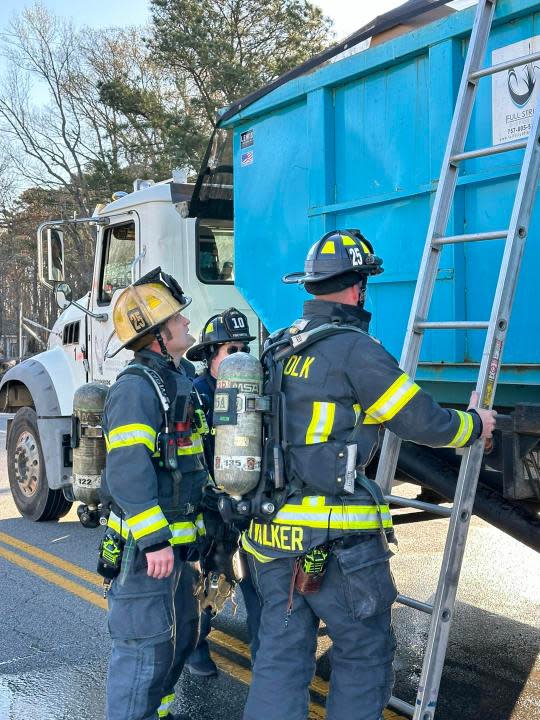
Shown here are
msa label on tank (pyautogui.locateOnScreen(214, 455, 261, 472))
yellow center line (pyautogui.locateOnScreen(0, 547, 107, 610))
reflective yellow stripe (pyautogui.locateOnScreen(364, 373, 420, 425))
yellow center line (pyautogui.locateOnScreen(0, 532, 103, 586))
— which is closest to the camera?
reflective yellow stripe (pyautogui.locateOnScreen(364, 373, 420, 425))

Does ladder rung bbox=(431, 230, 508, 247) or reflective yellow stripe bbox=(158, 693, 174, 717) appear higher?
ladder rung bbox=(431, 230, 508, 247)

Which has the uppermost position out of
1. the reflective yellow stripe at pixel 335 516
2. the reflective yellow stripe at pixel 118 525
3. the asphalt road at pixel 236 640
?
the reflective yellow stripe at pixel 335 516

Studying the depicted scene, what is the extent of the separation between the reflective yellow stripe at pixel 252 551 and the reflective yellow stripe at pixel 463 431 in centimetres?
75

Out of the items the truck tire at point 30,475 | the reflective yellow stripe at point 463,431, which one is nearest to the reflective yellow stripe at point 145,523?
the reflective yellow stripe at point 463,431

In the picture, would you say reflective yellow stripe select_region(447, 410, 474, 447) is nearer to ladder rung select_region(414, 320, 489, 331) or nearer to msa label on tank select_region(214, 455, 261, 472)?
ladder rung select_region(414, 320, 489, 331)

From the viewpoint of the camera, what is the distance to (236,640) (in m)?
4.63

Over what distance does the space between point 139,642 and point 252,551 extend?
555 mm

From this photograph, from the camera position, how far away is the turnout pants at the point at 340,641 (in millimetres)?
2795

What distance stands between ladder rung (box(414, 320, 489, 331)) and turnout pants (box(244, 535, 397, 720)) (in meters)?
0.89

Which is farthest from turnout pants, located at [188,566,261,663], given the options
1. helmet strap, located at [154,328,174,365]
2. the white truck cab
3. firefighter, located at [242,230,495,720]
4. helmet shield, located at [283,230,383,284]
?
the white truck cab

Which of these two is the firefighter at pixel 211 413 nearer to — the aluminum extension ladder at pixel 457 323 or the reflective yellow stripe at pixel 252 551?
the reflective yellow stripe at pixel 252 551

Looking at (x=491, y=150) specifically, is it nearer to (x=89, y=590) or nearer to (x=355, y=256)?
(x=355, y=256)

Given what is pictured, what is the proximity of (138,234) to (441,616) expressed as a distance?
4362 mm

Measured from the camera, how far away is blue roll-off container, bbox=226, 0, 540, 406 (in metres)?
3.48
